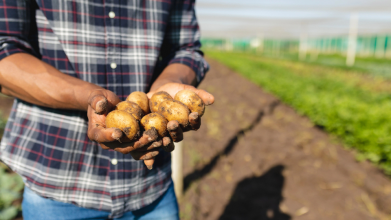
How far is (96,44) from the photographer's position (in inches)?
49.5

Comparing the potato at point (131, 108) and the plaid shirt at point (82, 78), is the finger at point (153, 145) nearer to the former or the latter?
the potato at point (131, 108)

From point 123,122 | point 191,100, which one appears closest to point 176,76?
point 191,100

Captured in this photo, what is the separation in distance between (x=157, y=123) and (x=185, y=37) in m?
0.64

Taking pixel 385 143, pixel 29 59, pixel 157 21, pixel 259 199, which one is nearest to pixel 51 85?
pixel 29 59

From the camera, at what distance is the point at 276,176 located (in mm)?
3730

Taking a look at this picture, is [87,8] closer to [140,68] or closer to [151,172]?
[140,68]

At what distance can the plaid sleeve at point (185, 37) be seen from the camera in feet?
4.90

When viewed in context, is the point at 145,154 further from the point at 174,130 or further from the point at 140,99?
the point at 140,99

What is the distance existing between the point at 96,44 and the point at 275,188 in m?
2.93

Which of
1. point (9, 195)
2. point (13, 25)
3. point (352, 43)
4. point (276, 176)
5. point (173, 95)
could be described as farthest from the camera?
point (352, 43)

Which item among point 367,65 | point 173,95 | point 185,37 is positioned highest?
point 185,37

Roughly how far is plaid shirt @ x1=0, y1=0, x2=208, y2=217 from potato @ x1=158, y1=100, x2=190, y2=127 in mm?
234

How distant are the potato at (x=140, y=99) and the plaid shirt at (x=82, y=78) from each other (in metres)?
0.11

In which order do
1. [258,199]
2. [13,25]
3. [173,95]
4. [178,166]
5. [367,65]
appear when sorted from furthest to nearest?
[367,65], [258,199], [178,166], [173,95], [13,25]
